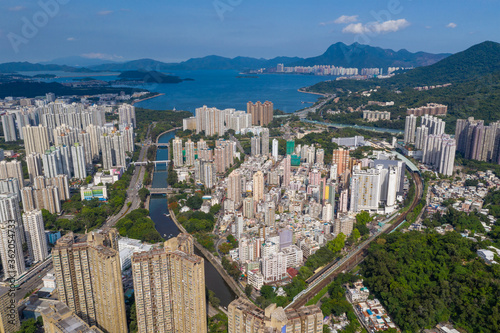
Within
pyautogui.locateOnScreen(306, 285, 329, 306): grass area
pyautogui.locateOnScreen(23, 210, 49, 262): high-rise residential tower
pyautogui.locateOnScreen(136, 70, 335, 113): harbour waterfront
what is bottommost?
pyautogui.locateOnScreen(306, 285, 329, 306): grass area

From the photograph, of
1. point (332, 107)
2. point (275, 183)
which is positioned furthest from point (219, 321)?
point (332, 107)

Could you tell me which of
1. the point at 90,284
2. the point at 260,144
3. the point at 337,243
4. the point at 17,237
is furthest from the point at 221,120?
the point at 90,284

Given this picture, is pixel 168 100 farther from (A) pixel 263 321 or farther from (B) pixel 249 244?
(A) pixel 263 321

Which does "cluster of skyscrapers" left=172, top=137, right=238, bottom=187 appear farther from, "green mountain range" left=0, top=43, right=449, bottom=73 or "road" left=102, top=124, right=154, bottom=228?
"green mountain range" left=0, top=43, right=449, bottom=73

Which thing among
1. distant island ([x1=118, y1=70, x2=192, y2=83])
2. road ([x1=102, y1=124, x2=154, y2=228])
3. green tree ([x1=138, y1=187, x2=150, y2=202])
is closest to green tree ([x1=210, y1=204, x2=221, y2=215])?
road ([x1=102, y1=124, x2=154, y2=228])

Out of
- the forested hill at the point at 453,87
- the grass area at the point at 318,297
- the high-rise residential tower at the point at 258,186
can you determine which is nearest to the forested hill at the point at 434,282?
the grass area at the point at 318,297

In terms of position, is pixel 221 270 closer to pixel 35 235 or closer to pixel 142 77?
pixel 35 235
